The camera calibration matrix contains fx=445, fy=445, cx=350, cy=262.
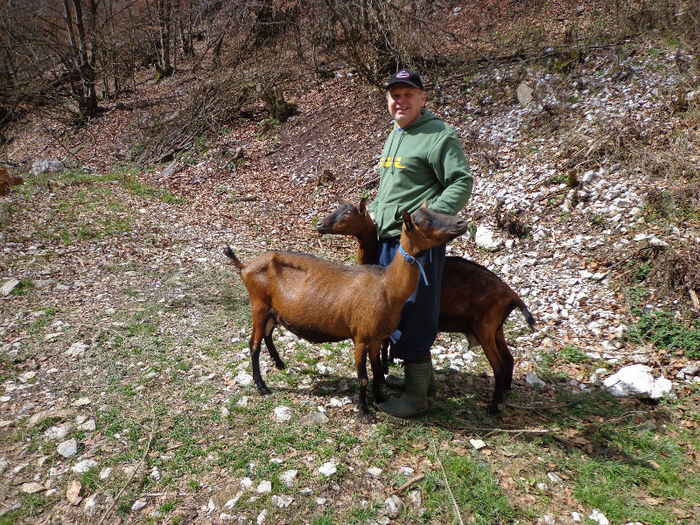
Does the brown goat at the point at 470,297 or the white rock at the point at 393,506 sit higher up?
the brown goat at the point at 470,297

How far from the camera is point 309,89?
13.5 meters

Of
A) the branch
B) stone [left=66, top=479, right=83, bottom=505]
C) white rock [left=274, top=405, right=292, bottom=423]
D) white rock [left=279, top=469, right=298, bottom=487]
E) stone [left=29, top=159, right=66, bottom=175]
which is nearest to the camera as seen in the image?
the branch

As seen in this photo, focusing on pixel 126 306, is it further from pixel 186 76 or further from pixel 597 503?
pixel 186 76

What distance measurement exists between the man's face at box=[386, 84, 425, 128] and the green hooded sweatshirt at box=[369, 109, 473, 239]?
0.06 m

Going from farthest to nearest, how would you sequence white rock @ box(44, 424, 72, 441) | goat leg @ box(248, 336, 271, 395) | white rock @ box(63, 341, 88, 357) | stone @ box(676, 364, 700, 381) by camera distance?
white rock @ box(63, 341, 88, 357) < stone @ box(676, 364, 700, 381) < goat leg @ box(248, 336, 271, 395) < white rock @ box(44, 424, 72, 441)

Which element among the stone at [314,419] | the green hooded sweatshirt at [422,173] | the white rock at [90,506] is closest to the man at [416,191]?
the green hooded sweatshirt at [422,173]

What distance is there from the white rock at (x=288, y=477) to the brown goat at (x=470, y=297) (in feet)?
5.35

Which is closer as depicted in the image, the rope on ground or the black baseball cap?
the rope on ground

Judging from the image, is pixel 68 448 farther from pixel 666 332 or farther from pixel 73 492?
pixel 666 332

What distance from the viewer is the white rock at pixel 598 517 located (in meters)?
2.79

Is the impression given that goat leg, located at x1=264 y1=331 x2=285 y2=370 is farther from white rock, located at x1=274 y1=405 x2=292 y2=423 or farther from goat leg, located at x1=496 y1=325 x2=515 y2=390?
goat leg, located at x1=496 y1=325 x2=515 y2=390

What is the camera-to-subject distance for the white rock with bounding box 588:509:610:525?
2791mm

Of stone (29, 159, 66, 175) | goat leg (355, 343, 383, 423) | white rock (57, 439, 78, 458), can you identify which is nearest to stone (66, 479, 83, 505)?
white rock (57, 439, 78, 458)

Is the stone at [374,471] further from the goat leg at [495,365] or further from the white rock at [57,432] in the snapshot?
the white rock at [57,432]
